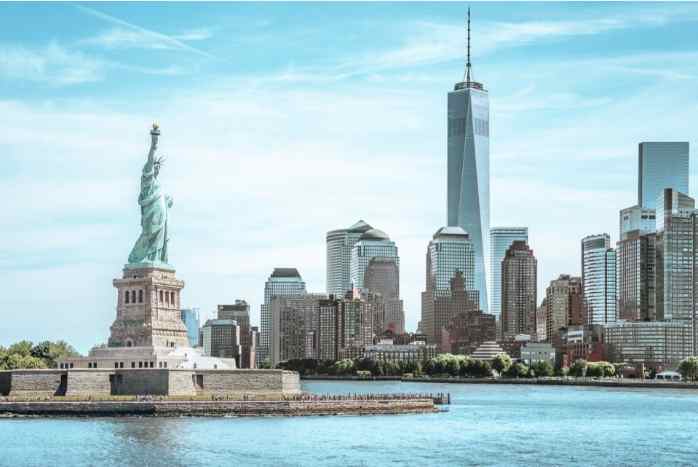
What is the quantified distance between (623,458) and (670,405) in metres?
86.4

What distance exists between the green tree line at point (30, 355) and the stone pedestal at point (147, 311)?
22.8 meters

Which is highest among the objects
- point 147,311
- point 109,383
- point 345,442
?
point 147,311

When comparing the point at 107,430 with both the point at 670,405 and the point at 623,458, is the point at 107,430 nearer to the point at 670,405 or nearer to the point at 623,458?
the point at 623,458

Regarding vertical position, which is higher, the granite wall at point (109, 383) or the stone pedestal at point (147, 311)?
the stone pedestal at point (147, 311)

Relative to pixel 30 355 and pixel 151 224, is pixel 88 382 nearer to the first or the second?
pixel 151 224

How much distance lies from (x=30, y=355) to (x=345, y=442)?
88.1 m

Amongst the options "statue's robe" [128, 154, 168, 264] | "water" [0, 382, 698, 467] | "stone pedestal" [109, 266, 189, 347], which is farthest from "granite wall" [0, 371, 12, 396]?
"statue's robe" [128, 154, 168, 264]

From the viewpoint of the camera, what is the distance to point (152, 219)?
147750 mm

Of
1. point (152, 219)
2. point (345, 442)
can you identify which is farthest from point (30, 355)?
point (345, 442)

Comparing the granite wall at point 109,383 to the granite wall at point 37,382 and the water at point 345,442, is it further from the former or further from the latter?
the water at point 345,442

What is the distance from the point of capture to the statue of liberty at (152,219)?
146750mm

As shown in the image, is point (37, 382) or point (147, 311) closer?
point (37, 382)

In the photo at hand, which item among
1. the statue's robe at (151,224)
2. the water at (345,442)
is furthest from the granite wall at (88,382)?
the statue's robe at (151,224)

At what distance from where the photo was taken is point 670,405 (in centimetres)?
18575
